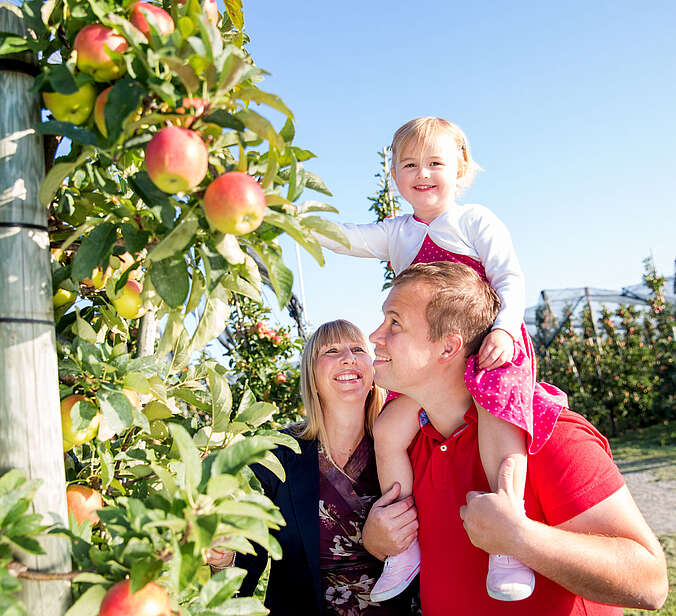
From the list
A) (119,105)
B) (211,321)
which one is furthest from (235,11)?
(211,321)

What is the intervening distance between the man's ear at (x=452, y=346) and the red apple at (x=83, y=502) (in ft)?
2.95

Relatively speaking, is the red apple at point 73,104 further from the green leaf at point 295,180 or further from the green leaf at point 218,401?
the green leaf at point 218,401

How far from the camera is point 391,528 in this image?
4.77 feet

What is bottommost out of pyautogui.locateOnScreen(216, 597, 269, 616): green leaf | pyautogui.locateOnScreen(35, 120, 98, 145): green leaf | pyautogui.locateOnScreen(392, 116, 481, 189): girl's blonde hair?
pyautogui.locateOnScreen(216, 597, 269, 616): green leaf

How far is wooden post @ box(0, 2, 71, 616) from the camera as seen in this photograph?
28.6 inches

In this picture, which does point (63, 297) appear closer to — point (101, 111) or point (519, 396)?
point (101, 111)

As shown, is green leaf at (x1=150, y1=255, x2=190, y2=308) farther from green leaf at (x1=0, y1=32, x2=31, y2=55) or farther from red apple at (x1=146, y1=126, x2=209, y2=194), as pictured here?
green leaf at (x1=0, y1=32, x2=31, y2=55)

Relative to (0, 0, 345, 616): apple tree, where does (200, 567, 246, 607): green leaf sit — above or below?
below

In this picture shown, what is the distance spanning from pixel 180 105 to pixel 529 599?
1242 mm

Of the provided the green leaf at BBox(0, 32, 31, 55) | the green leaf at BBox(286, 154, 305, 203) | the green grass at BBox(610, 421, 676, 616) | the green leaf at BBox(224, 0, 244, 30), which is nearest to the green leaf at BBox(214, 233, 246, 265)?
the green leaf at BBox(286, 154, 305, 203)

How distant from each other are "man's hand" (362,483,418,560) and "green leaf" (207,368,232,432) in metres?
0.63

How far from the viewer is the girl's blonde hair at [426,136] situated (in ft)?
5.71

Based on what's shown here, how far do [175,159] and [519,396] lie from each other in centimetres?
100

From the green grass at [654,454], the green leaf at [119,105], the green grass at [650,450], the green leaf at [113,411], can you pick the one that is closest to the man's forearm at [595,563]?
the green leaf at [113,411]
